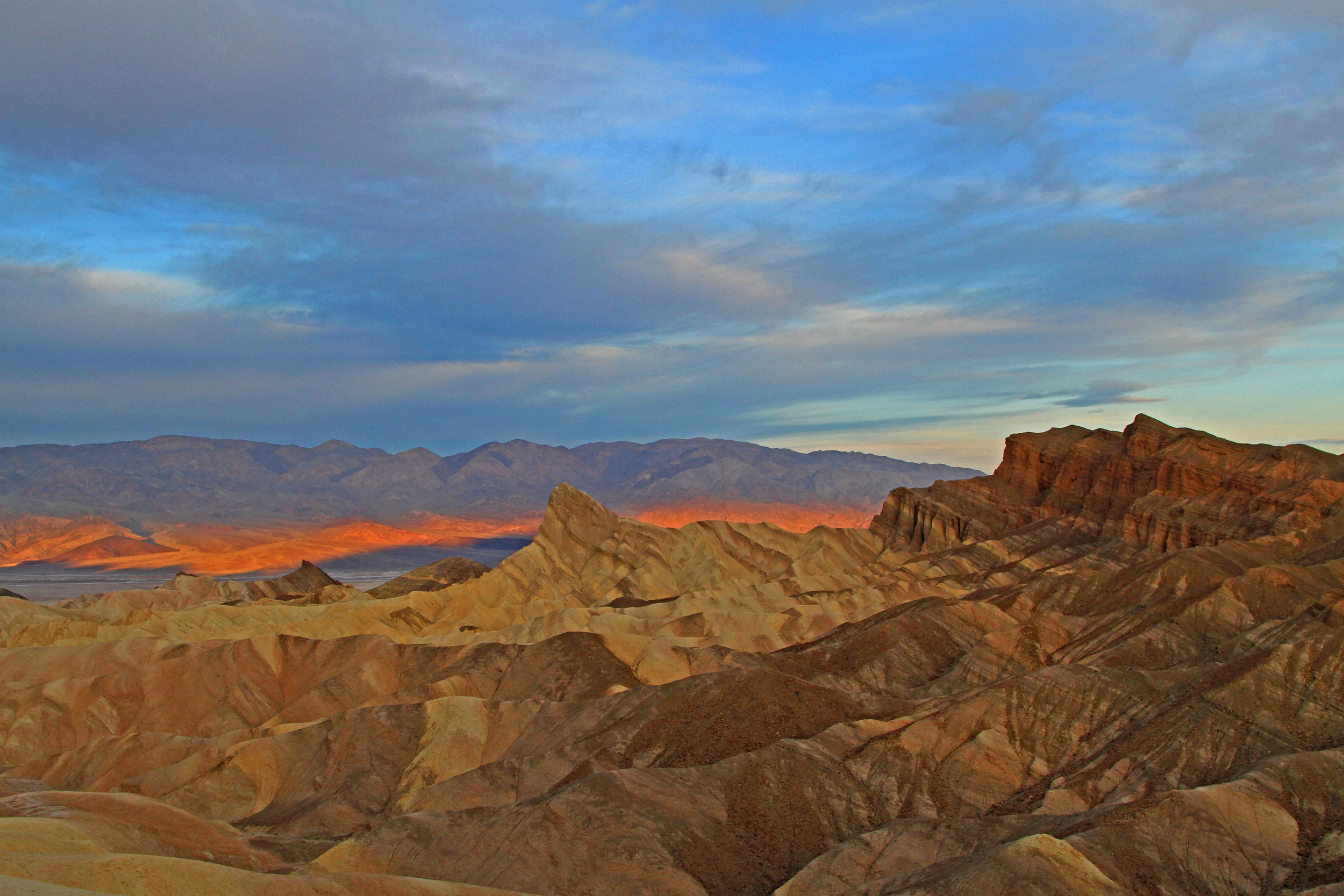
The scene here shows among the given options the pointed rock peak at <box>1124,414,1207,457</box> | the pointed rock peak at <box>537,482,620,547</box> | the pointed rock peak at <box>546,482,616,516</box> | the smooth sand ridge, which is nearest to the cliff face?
the pointed rock peak at <box>1124,414,1207,457</box>

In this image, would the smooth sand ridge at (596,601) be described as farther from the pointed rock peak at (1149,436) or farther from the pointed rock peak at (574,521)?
the pointed rock peak at (1149,436)

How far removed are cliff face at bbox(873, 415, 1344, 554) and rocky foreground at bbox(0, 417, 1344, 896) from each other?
1.55 ft

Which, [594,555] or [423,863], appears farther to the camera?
[594,555]

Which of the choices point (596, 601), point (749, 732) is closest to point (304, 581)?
point (596, 601)

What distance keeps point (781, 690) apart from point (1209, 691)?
1608 cm

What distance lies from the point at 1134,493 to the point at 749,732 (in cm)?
5977

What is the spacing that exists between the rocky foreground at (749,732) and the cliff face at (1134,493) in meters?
0.47

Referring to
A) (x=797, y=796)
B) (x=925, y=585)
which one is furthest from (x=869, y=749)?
(x=925, y=585)

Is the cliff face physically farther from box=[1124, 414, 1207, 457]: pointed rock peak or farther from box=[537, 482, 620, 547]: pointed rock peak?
box=[537, 482, 620, 547]: pointed rock peak

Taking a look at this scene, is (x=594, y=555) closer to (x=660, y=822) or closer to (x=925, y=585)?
(x=925, y=585)

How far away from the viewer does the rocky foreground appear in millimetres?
27469

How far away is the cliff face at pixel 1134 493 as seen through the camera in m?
73.6

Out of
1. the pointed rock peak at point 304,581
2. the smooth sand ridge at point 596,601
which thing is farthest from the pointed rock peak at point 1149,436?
the pointed rock peak at point 304,581

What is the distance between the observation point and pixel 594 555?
316 feet
